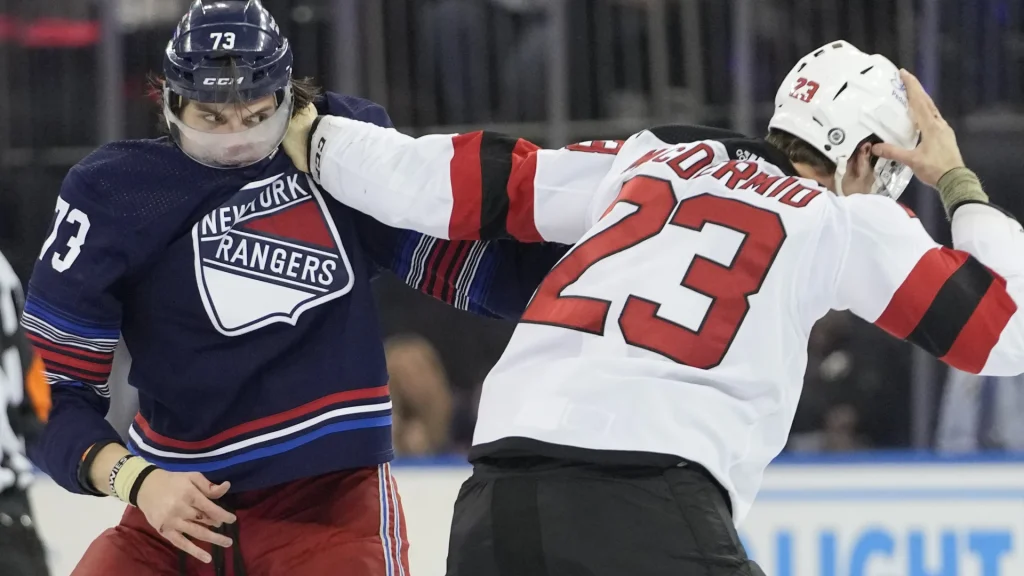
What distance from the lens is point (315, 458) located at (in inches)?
95.4

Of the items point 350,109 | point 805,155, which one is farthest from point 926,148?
point 350,109

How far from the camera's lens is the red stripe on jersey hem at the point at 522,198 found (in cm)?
242

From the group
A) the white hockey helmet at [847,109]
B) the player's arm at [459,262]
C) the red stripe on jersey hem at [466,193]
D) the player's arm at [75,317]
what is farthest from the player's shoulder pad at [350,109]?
the white hockey helmet at [847,109]

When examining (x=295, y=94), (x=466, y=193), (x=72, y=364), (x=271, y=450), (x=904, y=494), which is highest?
(x=295, y=94)

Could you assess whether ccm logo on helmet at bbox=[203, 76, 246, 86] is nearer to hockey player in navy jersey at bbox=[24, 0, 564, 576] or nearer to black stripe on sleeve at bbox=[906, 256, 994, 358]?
hockey player in navy jersey at bbox=[24, 0, 564, 576]

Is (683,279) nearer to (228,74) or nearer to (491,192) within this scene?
(491,192)

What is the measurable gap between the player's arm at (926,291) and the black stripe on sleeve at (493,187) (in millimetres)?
587

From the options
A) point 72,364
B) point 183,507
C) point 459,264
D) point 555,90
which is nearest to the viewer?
point 183,507

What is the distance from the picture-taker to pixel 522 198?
242cm

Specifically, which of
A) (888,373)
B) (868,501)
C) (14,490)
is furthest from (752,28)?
(14,490)

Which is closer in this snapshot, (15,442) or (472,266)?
(15,442)

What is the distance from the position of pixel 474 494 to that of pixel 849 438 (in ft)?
9.80

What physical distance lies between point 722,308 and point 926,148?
21.1 inches

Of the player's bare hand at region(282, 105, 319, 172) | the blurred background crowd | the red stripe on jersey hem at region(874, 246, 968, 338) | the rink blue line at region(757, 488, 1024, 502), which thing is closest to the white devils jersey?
the red stripe on jersey hem at region(874, 246, 968, 338)
